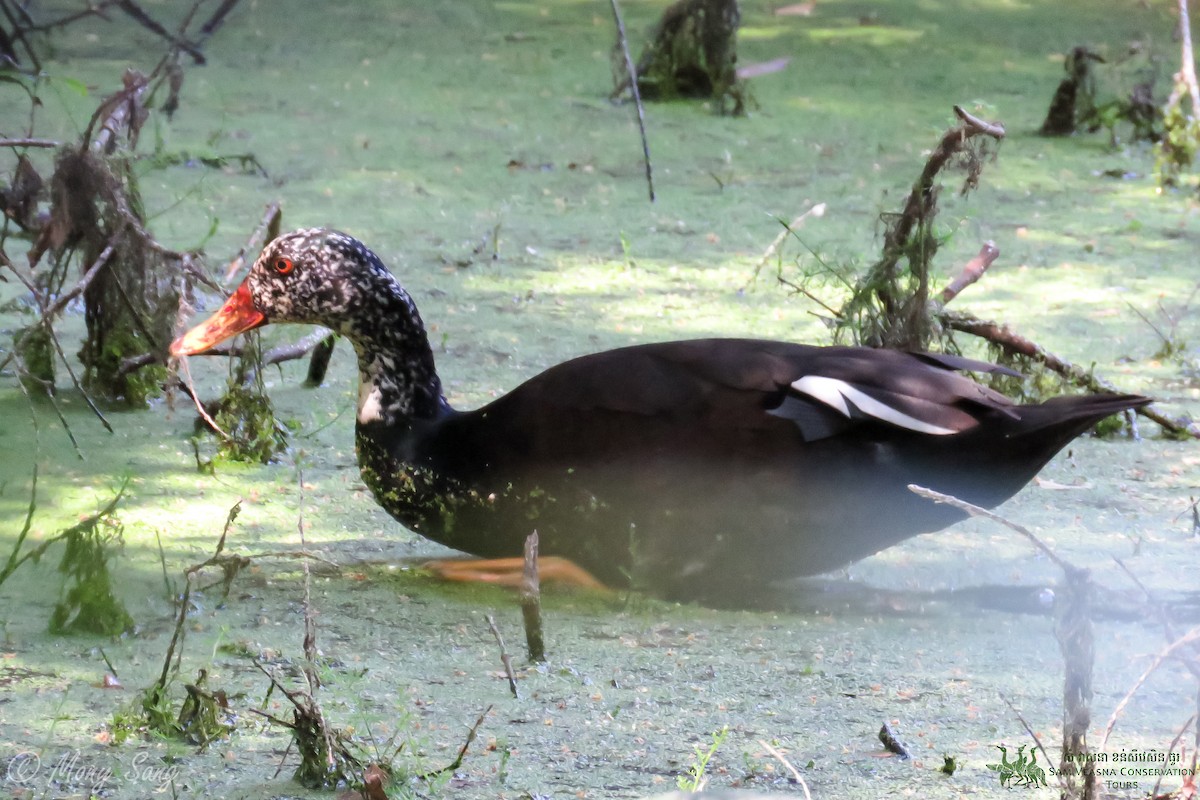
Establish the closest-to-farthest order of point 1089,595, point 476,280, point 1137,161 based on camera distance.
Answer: point 1089,595
point 476,280
point 1137,161

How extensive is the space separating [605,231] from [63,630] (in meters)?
3.30

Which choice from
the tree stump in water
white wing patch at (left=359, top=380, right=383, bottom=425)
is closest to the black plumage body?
white wing patch at (left=359, top=380, right=383, bottom=425)

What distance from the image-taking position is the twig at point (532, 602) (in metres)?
2.50

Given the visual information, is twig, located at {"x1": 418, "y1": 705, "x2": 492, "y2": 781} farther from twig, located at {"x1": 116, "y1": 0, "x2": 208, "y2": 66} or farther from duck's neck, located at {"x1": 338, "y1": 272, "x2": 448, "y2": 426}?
twig, located at {"x1": 116, "y1": 0, "x2": 208, "y2": 66}

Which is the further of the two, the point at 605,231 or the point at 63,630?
the point at 605,231

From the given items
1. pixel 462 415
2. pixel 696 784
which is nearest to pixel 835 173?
pixel 462 415

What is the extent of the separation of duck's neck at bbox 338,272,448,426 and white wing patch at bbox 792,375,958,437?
74cm

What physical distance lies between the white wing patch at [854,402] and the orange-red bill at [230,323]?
1.13 metres

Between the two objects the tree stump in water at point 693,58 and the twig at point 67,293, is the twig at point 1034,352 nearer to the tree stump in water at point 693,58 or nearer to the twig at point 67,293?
the twig at point 67,293

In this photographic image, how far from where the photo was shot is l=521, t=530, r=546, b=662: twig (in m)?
2.50

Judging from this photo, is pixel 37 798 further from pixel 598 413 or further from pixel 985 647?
pixel 985 647

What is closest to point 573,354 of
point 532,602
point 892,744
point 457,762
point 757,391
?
point 757,391

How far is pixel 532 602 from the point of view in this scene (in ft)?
8.40

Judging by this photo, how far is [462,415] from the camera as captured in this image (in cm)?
317
